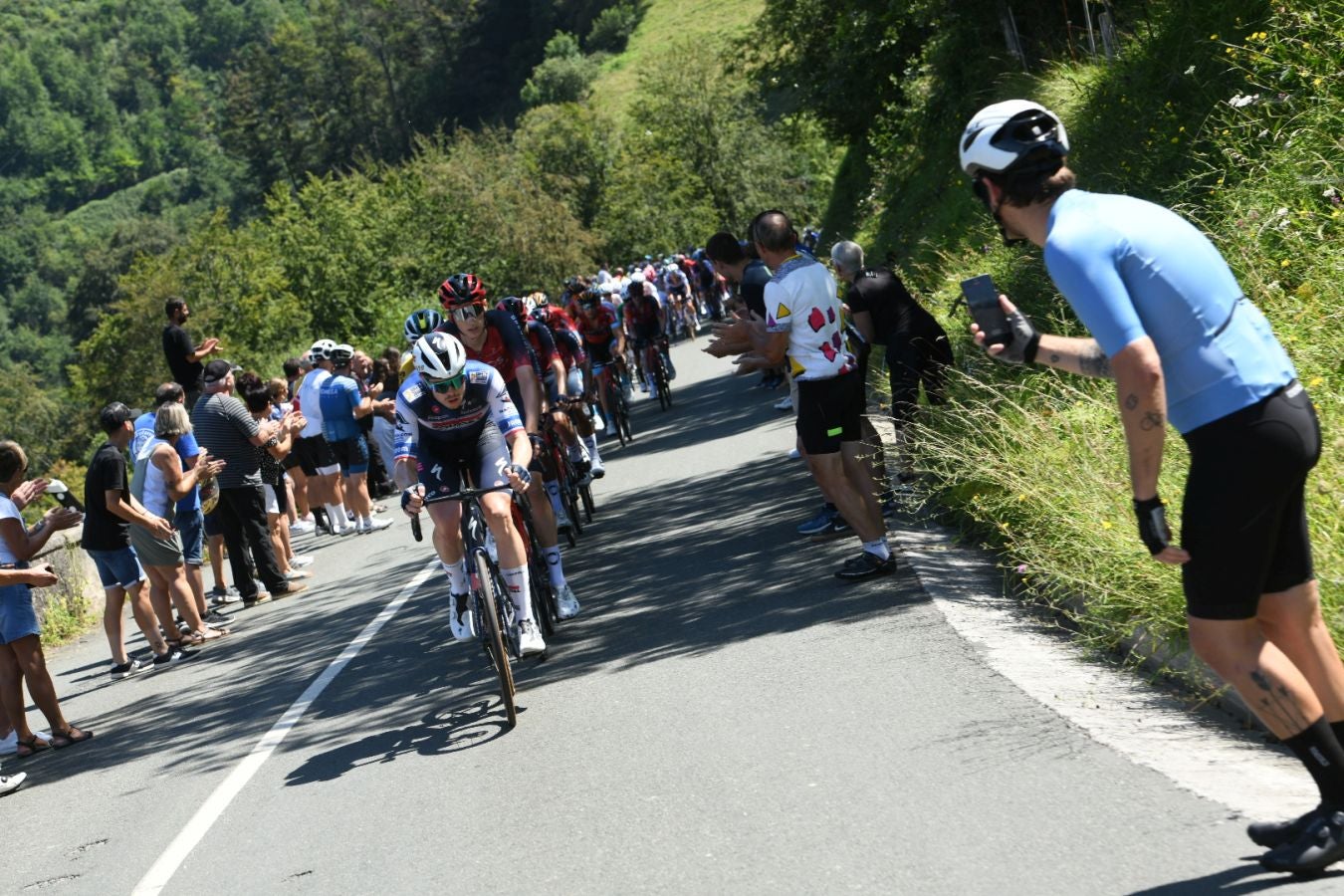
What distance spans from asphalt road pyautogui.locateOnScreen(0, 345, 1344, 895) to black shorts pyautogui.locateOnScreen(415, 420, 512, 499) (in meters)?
1.22

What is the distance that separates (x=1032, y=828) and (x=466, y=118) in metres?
132

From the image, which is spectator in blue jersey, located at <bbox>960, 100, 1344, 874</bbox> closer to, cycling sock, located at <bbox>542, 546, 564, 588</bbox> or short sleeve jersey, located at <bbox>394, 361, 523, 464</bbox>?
short sleeve jersey, located at <bbox>394, 361, 523, 464</bbox>

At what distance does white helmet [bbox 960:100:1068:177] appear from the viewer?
449cm

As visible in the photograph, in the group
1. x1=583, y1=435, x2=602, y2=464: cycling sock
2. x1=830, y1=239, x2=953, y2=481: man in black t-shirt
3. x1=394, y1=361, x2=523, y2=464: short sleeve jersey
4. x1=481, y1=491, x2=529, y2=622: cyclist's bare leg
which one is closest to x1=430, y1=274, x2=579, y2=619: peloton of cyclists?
x1=394, y1=361, x2=523, y2=464: short sleeve jersey

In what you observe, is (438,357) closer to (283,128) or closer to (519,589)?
(519,589)

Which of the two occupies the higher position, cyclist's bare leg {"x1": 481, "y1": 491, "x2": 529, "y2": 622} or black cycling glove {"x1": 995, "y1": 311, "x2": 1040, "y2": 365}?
black cycling glove {"x1": 995, "y1": 311, "x2": 1040, "y2": 365}

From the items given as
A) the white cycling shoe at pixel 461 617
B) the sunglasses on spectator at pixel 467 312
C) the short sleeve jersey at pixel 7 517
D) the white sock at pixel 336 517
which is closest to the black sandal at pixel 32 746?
the short sleeve jersey at pixel 7 517

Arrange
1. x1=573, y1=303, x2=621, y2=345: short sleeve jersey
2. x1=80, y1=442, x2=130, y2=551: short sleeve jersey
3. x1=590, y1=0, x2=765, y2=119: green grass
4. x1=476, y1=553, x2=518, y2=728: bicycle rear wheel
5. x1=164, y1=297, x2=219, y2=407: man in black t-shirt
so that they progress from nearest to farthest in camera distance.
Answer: x1=476, y1=553, x2=518, y2=728: bicycle rear wheel
x1=80, y1=442, x2=130, y2=551: short sleeve jersey
x1=164, y1=297, x2=219, y2=407: man in black t-shirt
x1=573, y1=303, x2=621, y2=345: short sleeve jersey
x1=590, y1=0, x2=765, y2=119: green grass

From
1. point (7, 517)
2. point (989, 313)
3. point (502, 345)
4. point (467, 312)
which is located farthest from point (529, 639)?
point (989, 313)

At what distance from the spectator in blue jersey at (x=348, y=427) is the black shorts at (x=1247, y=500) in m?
14.7

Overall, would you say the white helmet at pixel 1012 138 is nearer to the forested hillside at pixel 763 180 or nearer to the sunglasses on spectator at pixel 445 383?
the forested hillside at pixel 763 180

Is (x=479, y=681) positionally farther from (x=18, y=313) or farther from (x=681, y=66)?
(x=18, y=313)

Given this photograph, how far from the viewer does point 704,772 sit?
6.50m

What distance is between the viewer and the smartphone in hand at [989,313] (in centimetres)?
463
